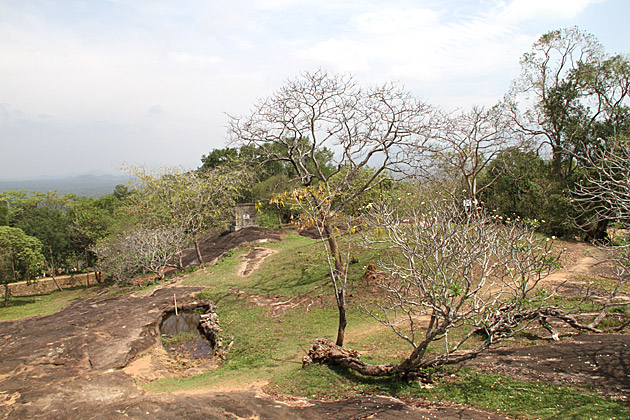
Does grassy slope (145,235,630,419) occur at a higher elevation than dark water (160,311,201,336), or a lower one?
higher

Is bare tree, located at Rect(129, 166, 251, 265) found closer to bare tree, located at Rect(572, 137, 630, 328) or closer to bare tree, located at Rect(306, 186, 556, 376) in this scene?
bare tree, located at Rect(306, 186, 556, 376)

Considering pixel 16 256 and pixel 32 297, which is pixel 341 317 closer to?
pixel 16 256

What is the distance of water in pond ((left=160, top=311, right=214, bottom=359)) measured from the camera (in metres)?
11.0

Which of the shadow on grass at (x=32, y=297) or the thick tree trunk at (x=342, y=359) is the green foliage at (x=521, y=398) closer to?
the thick tree trunk at (x=342, y=359)

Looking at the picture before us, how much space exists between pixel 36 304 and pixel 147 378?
45.4 feet

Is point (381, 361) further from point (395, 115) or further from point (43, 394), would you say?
point (395, 115)

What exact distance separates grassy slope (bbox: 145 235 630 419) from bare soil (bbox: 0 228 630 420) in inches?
16.8

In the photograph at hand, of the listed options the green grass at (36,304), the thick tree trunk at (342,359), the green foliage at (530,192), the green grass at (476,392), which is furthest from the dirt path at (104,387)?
the green foliage at (530,192)

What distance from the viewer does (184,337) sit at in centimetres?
1206

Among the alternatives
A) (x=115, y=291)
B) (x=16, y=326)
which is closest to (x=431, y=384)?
(x=16, y=326)

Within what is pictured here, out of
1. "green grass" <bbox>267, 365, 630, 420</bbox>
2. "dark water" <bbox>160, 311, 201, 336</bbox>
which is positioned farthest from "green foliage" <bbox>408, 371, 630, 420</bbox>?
"dark water" <bbox>160, 311, 201, 336</bbox>

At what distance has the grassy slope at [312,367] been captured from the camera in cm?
554

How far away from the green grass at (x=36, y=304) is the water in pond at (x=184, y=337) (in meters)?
5.95

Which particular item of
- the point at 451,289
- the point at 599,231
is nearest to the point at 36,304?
the point at 451,289
